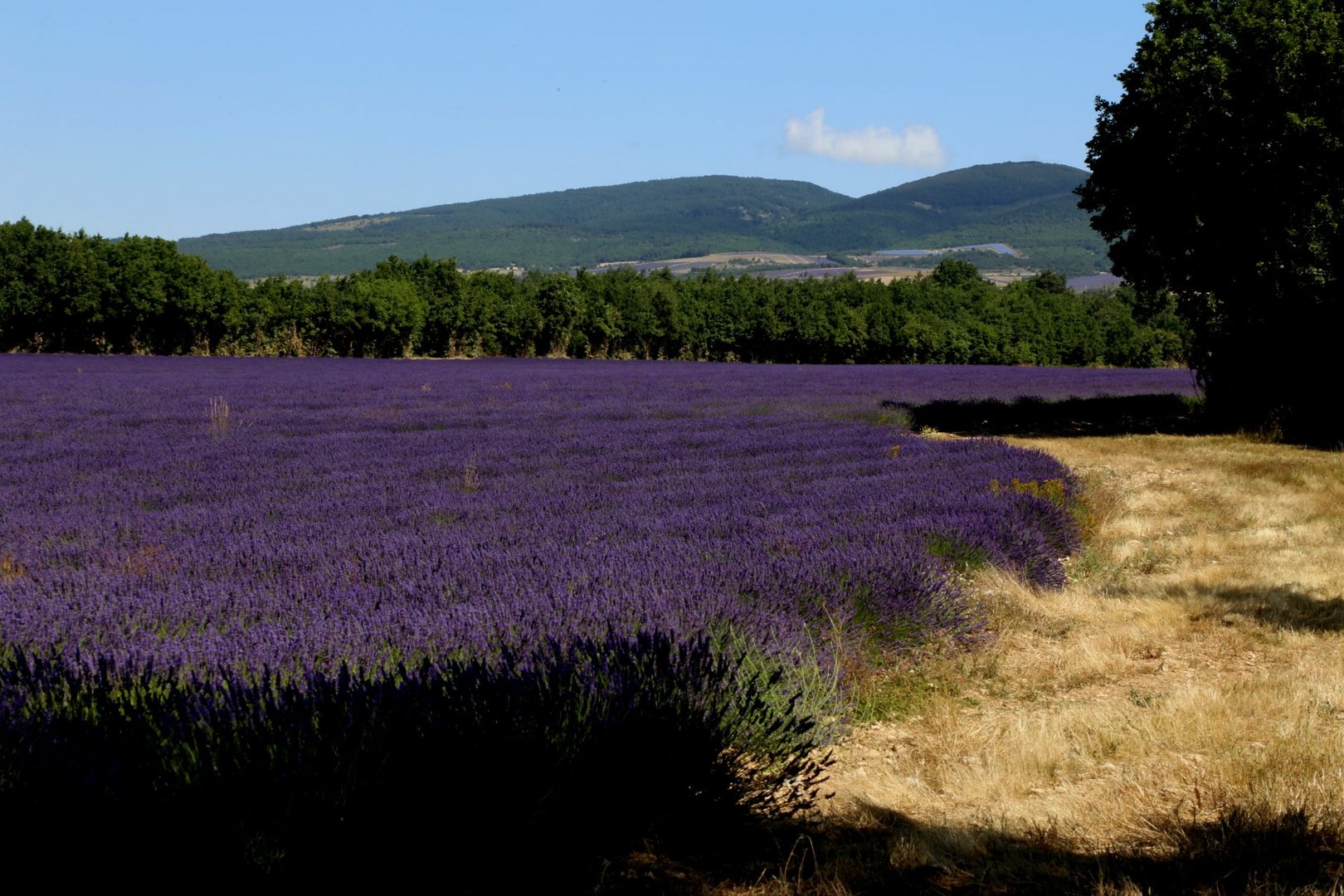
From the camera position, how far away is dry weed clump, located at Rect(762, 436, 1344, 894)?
122 inches

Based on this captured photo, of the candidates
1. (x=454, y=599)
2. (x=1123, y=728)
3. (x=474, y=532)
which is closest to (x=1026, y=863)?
(x=1123, y=728)

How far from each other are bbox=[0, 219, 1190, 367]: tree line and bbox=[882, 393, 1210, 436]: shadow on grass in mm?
16582

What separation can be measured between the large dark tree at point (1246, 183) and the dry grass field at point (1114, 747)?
8.45 meters

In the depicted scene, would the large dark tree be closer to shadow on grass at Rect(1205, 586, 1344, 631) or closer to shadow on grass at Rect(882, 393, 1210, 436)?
shadow on grass at Rect(882, 393, 1210, 436)

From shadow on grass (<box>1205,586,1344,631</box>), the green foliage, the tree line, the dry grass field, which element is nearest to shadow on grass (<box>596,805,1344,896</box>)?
the dry grass field


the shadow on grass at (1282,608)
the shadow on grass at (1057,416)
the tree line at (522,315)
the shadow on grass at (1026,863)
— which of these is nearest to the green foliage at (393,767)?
the shadow on grass at (1026,863)

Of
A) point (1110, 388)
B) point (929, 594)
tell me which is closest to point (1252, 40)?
point (929, 594)

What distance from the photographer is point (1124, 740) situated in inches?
169

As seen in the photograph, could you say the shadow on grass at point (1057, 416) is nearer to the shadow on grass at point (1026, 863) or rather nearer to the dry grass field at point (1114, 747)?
the dry grass field at point (1114, 747)

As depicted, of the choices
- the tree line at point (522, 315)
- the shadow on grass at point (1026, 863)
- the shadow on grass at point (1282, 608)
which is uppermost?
the tree line at point (522, 315)

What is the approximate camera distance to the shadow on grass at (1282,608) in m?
6.38

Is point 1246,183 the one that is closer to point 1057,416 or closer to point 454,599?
point 1057,416

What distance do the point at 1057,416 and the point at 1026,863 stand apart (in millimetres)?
19091

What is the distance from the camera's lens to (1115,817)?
347cm
